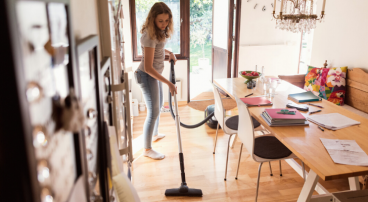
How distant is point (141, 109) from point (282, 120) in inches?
109

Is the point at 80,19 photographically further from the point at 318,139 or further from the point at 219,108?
the point at 219,108

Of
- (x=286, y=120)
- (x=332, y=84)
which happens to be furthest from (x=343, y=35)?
(x=286, y=120)

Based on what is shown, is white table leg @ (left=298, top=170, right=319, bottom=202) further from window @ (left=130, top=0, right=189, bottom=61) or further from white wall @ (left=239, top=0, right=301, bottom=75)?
white wall @ (left=239, top=0, right=301, bottom=75)

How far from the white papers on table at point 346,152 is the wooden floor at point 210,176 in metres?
0.82

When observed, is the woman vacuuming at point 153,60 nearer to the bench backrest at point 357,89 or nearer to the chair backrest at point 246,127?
the chair backrest at point 246,127

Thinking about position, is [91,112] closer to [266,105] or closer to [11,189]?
[11,189]

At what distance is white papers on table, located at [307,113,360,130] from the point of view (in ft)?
5.56

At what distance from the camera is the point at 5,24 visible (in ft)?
0.48

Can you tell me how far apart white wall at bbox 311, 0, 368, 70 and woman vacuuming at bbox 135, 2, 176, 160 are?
7.68ft

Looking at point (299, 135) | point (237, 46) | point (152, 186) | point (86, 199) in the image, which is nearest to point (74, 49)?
point (86, 199)

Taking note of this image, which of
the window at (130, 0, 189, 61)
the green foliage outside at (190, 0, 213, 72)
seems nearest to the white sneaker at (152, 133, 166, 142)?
the window at (130, 0, 189, 61)

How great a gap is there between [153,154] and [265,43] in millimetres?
3023

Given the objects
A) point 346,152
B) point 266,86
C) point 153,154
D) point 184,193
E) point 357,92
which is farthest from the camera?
point 357,92

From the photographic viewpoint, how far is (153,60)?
240cm
